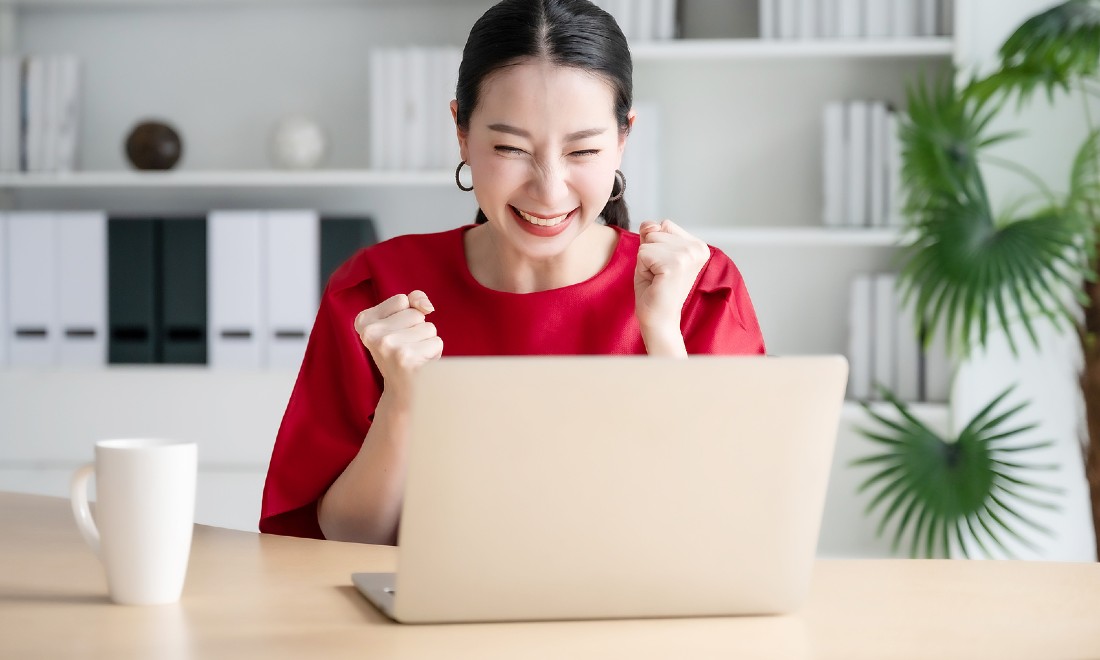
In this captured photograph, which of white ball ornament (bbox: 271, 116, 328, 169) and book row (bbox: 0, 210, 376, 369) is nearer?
book row (bbox: 0, 210, 376, 369)

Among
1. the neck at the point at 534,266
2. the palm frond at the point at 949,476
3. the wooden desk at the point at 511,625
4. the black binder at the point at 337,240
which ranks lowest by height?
the palm frond at the point at 949,476

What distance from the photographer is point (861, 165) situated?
2287 millimetres

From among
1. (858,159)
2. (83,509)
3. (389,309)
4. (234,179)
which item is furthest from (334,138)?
(83,509)

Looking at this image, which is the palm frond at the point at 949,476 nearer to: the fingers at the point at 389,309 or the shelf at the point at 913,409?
the shelf at the point at 913,409

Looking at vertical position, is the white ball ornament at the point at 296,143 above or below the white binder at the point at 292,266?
above

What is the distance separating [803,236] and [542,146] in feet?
3.67

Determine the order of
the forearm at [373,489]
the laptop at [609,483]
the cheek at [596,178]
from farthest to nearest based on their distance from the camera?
the cheek at [596,178]
the forearm at [373,489]
the laptop at [609,483]

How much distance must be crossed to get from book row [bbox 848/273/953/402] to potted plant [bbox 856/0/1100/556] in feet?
0.33

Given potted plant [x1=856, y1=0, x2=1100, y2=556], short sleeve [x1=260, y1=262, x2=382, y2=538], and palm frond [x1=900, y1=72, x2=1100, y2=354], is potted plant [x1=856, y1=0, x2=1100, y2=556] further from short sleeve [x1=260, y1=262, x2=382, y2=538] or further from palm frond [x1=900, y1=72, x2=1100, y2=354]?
short sleeve [x1=260, y1=262, x2=382, y2=538]

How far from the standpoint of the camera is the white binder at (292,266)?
231 cm

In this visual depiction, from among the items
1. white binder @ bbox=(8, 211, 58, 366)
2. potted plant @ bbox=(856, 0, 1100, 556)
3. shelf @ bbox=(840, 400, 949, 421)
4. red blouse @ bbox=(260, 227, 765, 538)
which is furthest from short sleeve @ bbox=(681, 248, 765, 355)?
white binder @ bbox=(8, 211, 58, 366)

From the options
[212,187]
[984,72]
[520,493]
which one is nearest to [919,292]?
[984,72]

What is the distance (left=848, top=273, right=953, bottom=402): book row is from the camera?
229 centimetres

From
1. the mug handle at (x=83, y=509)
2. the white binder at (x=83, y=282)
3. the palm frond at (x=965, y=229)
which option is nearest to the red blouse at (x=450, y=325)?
the mug handle at (x=83, y=509)
